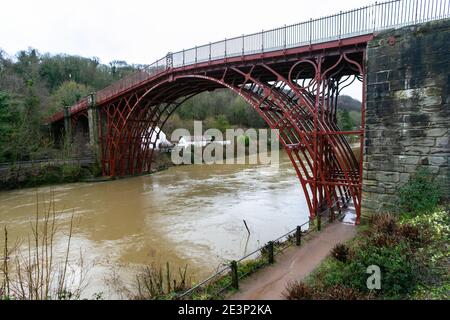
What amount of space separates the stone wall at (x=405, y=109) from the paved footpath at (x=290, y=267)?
4.90ft

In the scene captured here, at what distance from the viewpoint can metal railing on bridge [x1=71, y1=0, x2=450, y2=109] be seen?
Result: 8.45m

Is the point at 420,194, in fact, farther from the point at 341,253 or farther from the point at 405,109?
the point at 341,253

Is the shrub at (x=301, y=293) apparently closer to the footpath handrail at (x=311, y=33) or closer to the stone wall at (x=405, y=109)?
the stone wall at (x=405, y=109)

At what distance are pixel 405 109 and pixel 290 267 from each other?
5.25m

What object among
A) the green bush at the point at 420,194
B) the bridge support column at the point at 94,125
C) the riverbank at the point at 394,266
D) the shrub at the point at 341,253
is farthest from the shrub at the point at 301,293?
the bridge support column at the point at 94,125

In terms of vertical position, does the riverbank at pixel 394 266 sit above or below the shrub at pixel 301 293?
above

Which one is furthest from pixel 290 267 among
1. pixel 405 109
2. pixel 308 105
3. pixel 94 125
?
pixel 94 125

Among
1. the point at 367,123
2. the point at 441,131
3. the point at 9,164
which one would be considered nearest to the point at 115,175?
the point at 9,164

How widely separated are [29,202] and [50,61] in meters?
34.3

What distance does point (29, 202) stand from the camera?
55.0 ft

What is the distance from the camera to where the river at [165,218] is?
29.7ft

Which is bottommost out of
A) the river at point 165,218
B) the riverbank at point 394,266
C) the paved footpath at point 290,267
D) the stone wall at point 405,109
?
the river at point 165,218

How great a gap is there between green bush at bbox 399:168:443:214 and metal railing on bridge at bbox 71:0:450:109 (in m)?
4.45
